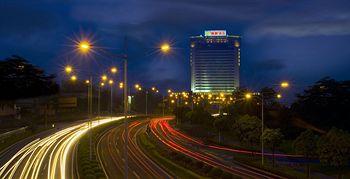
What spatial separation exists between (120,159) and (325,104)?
55413 mm

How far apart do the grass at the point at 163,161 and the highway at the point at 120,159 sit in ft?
2.31

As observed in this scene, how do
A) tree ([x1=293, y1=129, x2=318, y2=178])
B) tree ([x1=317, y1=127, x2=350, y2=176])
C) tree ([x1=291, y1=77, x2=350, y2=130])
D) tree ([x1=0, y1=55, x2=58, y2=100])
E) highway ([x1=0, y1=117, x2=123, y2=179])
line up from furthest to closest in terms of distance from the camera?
tree ([x1=0, y1=55, x2=58, y2=100]) → tree ([x1=291, y1=77, x2=350, y2=130]) → tree ([x1=293, y1=129, x2=318, y2=178]) → highway ([x1=0, y1=117, x2=123, y2=179]) → tree ([x1=317, y1=127, x2=350, y2=176])

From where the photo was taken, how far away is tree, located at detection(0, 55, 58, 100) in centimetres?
10800

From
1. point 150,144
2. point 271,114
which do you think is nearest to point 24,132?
point 150,144

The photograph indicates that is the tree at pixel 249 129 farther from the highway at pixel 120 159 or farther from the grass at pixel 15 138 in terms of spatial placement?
the grass at pixel 15 138

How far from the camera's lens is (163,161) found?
57844 millimetres

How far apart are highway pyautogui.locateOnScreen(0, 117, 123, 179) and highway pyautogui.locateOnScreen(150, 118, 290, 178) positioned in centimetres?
1607

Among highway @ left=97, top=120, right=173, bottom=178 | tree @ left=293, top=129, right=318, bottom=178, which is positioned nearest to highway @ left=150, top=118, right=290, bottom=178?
tree @ left=293, top=129, right=318, bottom=178

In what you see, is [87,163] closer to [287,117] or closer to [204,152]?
[204,152]

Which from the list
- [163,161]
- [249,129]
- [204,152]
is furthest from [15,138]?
[249,129]

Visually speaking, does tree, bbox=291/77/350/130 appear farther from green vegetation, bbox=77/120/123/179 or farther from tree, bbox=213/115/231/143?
green vegetation, bbox=77/120/123/179

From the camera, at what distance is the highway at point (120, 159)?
50525mm

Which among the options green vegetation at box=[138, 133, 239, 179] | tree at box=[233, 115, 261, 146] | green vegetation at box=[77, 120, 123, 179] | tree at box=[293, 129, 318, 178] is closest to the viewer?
green vegetation at box=[77, 120, 123, 179]

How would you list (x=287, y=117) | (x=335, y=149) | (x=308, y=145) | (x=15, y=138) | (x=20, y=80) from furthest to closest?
(x=20, y=80) < (x=287, y=117) < (x=15, y=138) < (x=308, y=145) < (x=335, y=149)
